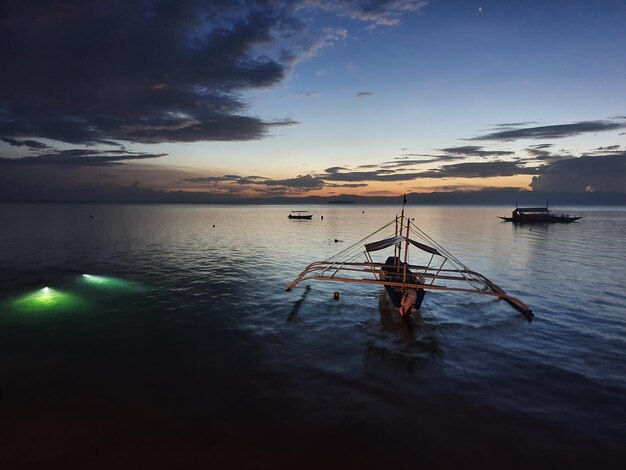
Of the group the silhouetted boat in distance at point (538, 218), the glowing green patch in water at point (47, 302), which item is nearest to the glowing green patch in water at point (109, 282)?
the glowing green patch in water at point (47, 302)

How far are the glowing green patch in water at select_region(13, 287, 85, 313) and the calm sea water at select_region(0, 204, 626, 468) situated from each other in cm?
26

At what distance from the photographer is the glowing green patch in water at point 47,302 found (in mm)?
26656

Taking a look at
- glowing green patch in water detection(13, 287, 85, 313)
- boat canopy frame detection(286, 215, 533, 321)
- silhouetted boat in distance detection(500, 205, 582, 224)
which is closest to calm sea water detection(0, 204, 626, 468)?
glowing green patch in water detection(13, 287, 85, 313)

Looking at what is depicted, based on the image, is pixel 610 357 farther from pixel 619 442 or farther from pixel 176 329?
pixel 176 329

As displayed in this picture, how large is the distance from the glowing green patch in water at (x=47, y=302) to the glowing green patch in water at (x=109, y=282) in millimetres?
3382

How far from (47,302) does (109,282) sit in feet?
22.2

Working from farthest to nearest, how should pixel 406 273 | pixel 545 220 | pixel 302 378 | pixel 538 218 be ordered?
pixel 545 220 < pixel 538 218 < pixel 406 273 < pixel 302 378

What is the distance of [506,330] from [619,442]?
10.8 m

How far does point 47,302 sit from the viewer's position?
93.4 feet

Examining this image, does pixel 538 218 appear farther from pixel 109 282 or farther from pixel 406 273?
pixel 109 282

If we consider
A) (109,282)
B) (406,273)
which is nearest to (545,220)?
(406,273)

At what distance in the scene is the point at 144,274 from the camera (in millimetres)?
38750

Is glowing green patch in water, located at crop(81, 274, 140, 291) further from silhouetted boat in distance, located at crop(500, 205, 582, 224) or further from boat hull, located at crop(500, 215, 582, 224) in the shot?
boat hull, located at crop(500, 215, 582, 224)

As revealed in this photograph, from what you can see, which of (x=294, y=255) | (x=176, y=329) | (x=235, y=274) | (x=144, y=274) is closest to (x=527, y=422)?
(x=176, y=329)
